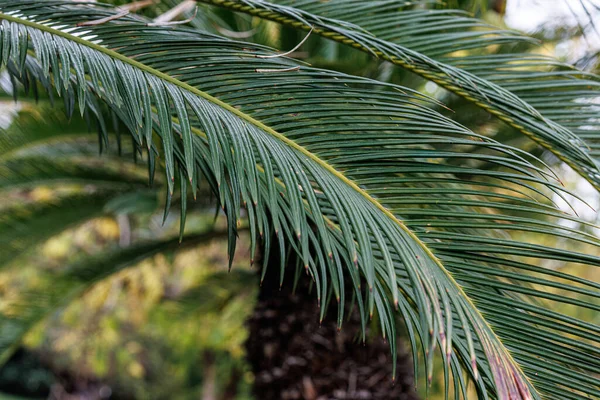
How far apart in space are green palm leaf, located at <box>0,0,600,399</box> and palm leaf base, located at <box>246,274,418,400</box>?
5.09ft

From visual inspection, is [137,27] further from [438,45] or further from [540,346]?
[540,346]

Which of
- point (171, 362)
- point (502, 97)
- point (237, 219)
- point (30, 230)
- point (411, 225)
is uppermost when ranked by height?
point (502, 97)

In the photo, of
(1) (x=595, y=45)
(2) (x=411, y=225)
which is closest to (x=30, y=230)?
(2) (x=411, y=225)

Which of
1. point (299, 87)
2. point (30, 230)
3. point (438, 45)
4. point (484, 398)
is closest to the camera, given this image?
point (484, 398)

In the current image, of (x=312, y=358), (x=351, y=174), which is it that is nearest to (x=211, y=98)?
(x=351, y=174)

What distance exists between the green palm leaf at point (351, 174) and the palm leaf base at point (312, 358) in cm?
155

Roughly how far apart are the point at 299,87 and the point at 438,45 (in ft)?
2.92

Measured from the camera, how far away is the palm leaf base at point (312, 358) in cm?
288

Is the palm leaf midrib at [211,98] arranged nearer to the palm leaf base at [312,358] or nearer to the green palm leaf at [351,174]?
the green palm leaf at [351,174]

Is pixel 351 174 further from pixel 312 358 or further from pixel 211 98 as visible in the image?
pixel 312 358

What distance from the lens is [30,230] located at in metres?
3.24

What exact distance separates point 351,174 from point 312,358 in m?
1.77

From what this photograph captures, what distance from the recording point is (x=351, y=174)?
55.4 inches

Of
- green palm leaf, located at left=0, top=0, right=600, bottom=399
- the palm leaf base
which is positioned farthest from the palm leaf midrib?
the palm leaf base
